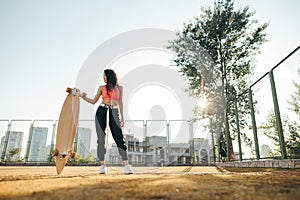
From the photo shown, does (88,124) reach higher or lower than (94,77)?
lower

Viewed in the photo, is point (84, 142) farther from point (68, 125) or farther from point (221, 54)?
point (221, 54)

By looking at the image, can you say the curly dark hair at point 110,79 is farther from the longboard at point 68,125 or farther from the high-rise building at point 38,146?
the high-rise building at point 38,146

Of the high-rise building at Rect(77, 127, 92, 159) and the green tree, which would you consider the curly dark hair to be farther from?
the green tree

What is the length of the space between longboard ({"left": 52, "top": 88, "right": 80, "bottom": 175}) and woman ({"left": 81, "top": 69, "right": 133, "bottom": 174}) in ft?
0.84

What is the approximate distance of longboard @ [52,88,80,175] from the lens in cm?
325

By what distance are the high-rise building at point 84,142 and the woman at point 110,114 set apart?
773cm

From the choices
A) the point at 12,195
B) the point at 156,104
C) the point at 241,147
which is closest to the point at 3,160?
the point at 156,104

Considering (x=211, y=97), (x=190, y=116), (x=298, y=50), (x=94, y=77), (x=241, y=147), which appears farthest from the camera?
(x=190, y=116)

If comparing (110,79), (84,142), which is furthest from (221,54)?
(110,79)

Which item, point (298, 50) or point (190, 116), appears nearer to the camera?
point (298, 50)

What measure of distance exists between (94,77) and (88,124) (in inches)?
207

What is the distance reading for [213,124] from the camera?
10.4 meters

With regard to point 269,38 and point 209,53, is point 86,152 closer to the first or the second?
point 209,53

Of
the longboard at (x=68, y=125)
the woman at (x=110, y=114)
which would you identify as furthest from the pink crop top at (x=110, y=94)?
the longboard at (x=68, y=125)
